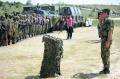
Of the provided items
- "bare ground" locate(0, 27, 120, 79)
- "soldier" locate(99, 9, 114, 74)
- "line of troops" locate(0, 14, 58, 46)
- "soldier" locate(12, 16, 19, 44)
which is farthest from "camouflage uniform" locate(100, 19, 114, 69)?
"soldier" locate(12, 16, 19, 44)

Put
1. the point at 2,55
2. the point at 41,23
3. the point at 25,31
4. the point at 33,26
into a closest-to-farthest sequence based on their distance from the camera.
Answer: the point at 2,55, the point at 25,31, the point at 33,26, the point at 41,23

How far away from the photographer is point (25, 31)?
25.2 metres

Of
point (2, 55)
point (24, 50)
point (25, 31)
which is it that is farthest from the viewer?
point (25, 31)

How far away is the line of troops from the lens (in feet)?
69.1

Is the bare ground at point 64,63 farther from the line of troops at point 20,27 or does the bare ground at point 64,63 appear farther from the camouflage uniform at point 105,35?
the line of troops at point 20,27

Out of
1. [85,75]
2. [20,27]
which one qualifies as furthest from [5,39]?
[85,75]

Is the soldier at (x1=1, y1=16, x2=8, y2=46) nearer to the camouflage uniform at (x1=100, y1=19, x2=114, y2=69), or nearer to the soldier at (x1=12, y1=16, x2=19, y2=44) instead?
the soldier at (x1=12, y1=16, x2=19, y2=44)

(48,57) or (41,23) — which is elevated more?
(48,57)

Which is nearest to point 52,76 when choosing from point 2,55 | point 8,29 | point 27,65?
point 27,65

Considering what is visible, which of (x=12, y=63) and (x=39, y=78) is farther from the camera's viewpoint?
(x=12, y=63)

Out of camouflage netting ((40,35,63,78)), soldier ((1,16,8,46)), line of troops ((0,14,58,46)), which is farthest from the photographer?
line of troops ((0,14,58,46))

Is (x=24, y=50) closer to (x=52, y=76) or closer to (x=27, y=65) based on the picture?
(x=27, y=65)

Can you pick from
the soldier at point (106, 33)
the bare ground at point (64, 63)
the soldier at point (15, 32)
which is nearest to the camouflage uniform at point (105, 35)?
the soldier at point (106, 33)

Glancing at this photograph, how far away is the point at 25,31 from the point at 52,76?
1324 centimetres
